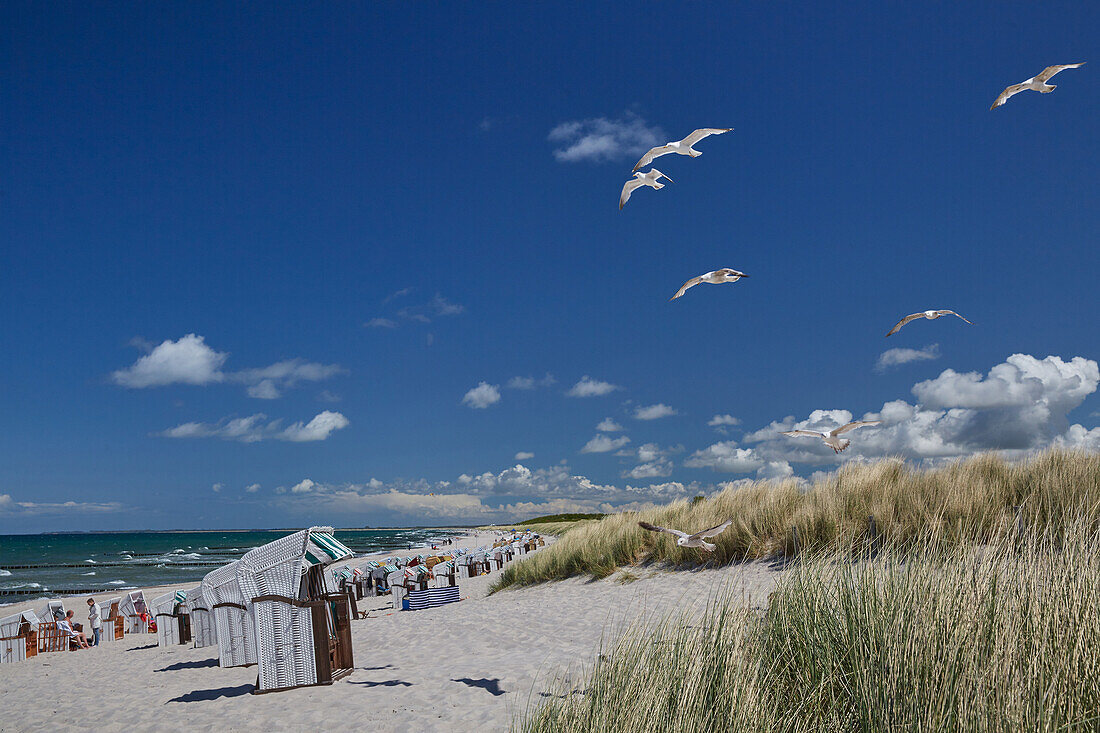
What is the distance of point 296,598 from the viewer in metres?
7.65

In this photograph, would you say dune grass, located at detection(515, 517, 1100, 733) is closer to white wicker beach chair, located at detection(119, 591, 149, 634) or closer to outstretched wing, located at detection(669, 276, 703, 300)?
outstretched wing, located at detection(669, 276, 703, 300)

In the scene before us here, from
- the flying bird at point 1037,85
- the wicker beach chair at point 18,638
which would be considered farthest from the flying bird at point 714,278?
the wicker beach chair at point 18,638

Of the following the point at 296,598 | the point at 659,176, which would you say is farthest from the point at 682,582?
the point at 659,176

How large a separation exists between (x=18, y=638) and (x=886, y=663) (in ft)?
57.2

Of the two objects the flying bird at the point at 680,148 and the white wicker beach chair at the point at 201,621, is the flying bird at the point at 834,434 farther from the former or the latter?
the white wicker beach chair at the point at 201,621

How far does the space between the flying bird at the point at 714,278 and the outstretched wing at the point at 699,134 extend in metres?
1.33

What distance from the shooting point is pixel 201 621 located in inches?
477

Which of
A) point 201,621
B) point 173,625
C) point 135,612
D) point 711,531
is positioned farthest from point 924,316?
point 135,612

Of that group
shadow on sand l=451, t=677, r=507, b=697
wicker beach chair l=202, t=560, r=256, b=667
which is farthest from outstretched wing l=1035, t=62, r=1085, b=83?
wicker beach chair l=202, t=560, r=256, b=667

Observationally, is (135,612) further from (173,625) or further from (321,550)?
(321,550)

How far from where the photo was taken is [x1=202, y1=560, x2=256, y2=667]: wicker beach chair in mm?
8852

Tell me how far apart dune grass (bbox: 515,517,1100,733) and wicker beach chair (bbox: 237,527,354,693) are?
4.55 metres

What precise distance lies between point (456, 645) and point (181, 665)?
5415mm

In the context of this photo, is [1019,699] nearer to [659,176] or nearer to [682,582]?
[659,176]
